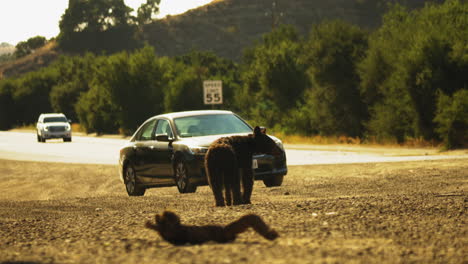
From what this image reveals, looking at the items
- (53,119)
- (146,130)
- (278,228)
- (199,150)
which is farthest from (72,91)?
(278,228)

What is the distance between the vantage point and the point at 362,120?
40094mm

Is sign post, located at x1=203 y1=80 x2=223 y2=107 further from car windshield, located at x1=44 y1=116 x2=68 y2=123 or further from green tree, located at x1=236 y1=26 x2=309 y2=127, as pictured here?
car windshield, located at x1=44 y1=116 x2=68 y2=123

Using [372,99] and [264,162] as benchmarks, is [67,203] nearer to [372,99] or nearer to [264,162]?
[264,162]

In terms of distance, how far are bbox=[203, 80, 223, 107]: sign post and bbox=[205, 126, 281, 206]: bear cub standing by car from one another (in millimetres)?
24232

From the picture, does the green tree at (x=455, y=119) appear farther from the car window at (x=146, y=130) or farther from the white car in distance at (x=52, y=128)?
the white car in distance at (x=52, y=128)

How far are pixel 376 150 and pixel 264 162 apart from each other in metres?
17.4

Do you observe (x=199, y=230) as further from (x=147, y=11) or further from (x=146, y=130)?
(x=147, y=11)

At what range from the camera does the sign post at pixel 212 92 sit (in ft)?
118

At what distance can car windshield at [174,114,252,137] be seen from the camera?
1550 centimetres

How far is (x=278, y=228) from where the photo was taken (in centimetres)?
846

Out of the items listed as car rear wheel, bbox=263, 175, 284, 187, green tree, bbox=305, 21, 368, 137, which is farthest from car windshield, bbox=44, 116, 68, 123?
car rear wheel, bbox=263, 175, 284, 187

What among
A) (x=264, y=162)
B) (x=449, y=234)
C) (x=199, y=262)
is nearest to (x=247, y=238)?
(x=199, y=262)

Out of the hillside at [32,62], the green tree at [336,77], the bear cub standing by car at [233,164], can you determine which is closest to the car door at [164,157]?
the bear cub standing by car at [233,164]

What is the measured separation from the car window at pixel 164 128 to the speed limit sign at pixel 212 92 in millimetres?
19383
